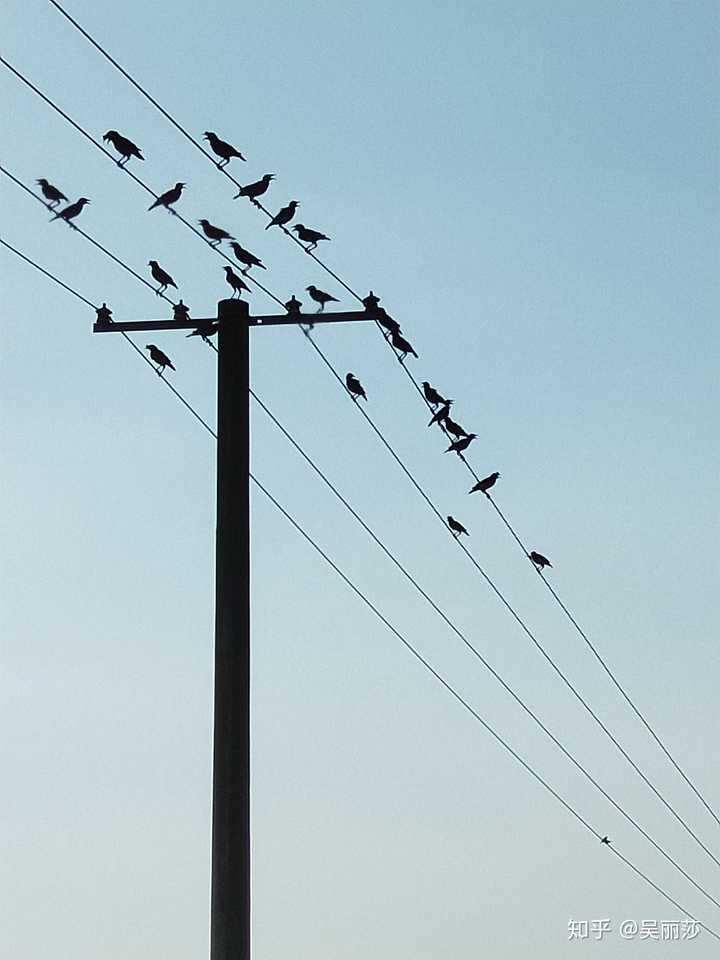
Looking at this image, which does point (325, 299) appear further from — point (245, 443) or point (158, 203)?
point (245, 443)

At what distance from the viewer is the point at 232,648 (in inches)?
507

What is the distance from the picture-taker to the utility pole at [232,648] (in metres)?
12.4

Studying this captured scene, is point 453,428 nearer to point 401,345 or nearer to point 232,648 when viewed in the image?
point 401,345

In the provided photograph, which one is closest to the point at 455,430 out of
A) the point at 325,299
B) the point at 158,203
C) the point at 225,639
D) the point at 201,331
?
the point at 325,299

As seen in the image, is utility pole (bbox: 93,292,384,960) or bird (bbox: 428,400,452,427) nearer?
utility pole (bbox: 93,292,384,960)

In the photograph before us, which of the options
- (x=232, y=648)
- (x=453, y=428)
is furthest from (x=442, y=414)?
(x=232, y=648)

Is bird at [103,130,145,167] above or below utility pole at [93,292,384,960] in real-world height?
above

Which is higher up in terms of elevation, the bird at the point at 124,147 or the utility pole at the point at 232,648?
the bird at the point at 124,147

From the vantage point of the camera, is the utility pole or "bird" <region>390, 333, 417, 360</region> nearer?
the utility pole

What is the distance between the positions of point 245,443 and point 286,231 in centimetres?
424

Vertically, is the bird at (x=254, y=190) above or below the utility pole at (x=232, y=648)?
above

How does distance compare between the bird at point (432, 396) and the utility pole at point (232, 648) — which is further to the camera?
the bird at point (432, 396)

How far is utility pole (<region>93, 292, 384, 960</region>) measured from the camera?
40.7 ft

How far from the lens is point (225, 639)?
12883 mm
